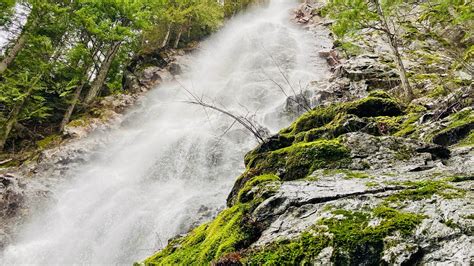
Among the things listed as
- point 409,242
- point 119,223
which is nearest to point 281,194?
point 409,242

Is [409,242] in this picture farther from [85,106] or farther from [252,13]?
[252,13]

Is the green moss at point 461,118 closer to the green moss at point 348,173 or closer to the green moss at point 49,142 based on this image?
the green moss at point 348,173

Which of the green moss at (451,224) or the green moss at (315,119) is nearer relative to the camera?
the green moss at (451,224)

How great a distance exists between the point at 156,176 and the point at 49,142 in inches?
290

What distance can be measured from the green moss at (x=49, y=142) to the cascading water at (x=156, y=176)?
2642 mm

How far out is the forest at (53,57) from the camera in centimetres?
1634

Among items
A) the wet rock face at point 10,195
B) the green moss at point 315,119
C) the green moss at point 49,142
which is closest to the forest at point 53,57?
the green moss at point 49,142

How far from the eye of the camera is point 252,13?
125 feet

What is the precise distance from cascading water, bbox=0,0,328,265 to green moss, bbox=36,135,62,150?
2.64m

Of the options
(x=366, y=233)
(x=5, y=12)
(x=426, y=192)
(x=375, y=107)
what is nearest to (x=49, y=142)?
(x=5, y=12)

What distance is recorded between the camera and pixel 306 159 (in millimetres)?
5000

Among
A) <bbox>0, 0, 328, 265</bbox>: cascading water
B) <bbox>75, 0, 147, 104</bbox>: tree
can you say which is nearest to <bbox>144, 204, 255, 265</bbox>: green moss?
<bbox>0, 0, 328, 265</bbox>: cascading water

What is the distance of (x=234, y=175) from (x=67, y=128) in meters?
10.3

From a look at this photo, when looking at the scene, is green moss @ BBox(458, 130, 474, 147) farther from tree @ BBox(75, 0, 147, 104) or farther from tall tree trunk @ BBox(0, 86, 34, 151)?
tall tree trunk @ BBox(0, 86, 34, 151)
